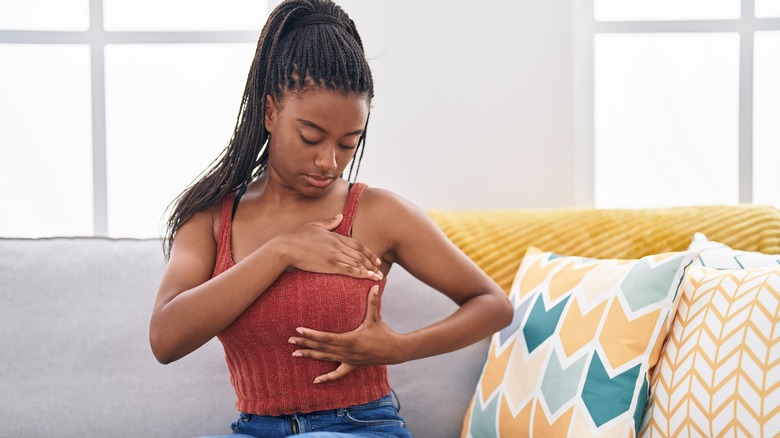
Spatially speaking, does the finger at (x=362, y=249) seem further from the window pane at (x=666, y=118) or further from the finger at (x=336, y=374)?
the window pane at (x=666, y=118)

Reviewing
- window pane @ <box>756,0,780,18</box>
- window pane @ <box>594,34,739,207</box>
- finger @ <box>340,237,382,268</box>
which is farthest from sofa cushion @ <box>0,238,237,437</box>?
window pane @ <box>756,0,780,18</box>

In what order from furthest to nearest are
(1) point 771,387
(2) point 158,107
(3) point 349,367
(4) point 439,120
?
(2) point 158,107 → (4) point 439,120 → (3) point 349,367 → (1) point 771,387

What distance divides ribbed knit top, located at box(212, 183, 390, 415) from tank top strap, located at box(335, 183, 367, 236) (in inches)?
4.2

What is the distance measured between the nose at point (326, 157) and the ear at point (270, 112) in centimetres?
12

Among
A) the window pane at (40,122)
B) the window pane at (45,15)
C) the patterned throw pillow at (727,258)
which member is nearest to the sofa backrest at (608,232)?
the patterned throw pillow at (727,258)

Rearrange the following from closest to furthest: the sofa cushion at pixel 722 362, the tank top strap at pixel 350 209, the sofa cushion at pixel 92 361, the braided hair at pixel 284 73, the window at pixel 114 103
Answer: the sofa cushion at pixel 722 362, the braided hair at pixel 284 73, the tank top strap at pixel 350 209, the sofa cushion at pixel 92 361, the window at pixel 114 103

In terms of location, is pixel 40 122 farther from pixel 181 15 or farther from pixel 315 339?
pixel 315 339

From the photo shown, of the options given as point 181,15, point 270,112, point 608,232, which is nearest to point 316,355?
point 270,112

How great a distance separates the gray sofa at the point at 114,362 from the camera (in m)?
1.63

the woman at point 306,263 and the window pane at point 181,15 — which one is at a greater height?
the window pane at point 181,15

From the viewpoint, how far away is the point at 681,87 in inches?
95.7

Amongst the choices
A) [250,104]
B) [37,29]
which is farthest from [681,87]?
[37,29]

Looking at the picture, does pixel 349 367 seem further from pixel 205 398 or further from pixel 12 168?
pixel 12 168

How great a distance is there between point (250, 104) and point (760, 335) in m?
0.97
